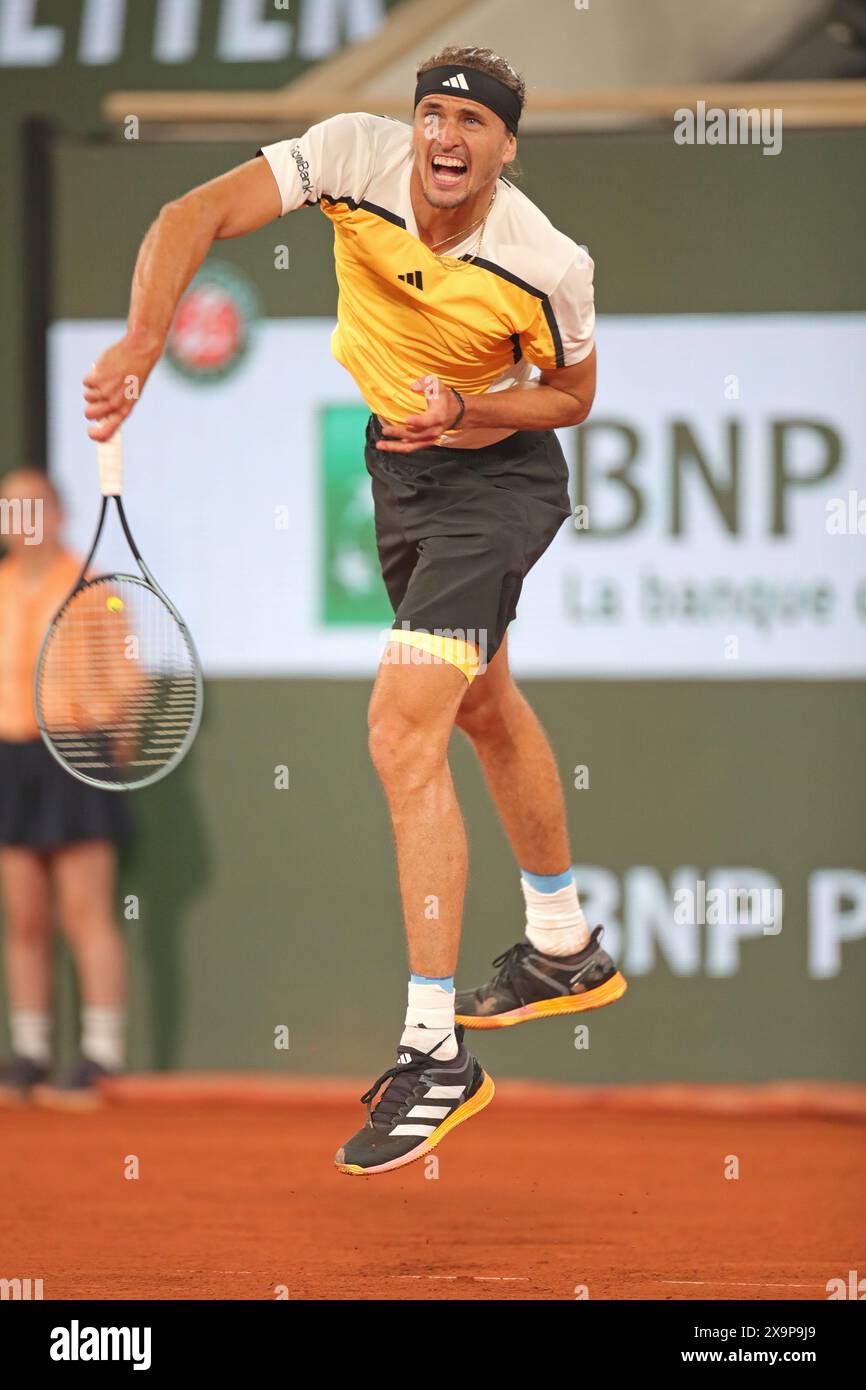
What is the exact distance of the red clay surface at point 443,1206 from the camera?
14.1 feet

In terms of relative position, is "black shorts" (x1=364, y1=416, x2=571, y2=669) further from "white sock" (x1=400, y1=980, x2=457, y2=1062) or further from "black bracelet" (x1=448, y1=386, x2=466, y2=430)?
"white sock" (x1=400, y1=980, x2=457, y2=1062)

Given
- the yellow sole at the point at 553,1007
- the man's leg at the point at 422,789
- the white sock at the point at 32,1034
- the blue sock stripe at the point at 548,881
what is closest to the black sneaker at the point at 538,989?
the yellow sole at the point at 553,1007

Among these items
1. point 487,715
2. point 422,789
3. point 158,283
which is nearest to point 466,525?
point 487,715

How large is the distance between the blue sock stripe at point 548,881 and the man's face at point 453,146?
150 centimetres

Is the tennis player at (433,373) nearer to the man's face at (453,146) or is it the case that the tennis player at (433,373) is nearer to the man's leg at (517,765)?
the man's face at (453,146)

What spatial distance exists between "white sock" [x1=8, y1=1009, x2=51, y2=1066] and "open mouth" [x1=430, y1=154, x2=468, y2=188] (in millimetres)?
4312

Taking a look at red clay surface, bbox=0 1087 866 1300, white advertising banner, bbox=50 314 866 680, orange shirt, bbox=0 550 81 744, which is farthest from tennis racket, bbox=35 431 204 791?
white advertising banner, bbox=50 314 866 680

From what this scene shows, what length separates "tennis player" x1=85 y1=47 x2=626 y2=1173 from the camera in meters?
3.38

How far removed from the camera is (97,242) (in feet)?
22.6

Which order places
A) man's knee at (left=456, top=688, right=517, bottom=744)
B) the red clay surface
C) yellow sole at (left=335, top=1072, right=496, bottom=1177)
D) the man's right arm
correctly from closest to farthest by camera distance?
the man's right arm < yellow sole at (left=335, top=1072, right=496, bottom=1177) < man's knee at (left=456, top=688, right=517, bottom=744) < the red clay surface

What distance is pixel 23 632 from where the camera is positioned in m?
6.70

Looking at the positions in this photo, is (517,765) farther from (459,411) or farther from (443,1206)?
(443,1206)

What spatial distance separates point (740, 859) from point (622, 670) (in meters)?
0.85

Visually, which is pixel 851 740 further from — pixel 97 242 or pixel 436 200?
pixel 436 200
